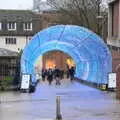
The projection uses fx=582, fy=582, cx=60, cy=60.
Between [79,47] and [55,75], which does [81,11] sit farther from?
[79,47]

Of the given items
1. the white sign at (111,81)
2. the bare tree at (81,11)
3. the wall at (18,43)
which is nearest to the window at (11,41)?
the wall at (18,43)

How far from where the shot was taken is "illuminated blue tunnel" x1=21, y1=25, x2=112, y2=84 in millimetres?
45250

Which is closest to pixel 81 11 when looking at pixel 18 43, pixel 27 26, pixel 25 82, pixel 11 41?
pixel 25 82

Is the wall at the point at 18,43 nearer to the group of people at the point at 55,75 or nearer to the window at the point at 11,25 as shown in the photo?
the window at the point at 11,25

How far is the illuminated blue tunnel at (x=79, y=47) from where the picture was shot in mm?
45250

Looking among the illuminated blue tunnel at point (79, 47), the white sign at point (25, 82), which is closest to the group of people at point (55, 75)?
the illuminated blue tunnel at point (79, 47)

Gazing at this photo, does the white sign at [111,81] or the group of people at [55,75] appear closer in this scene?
the white sign at [111,81]

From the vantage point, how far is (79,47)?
52.8m

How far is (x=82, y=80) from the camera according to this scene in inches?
2301

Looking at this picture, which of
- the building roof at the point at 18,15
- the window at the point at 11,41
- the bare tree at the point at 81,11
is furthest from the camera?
the building roof at the point at 18,15

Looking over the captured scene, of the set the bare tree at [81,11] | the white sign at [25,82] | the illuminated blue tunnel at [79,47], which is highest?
the bare tree at [81,11]

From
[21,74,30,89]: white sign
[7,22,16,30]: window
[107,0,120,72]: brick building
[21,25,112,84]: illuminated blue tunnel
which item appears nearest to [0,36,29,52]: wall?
[7,22,16,30]: window

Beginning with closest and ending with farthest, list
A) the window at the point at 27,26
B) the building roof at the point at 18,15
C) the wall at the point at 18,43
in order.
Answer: the wall at the point at 18,43 → the window at the point at 27,26 → the building roof at the point at 18,15

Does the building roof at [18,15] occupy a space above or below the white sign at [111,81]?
above
